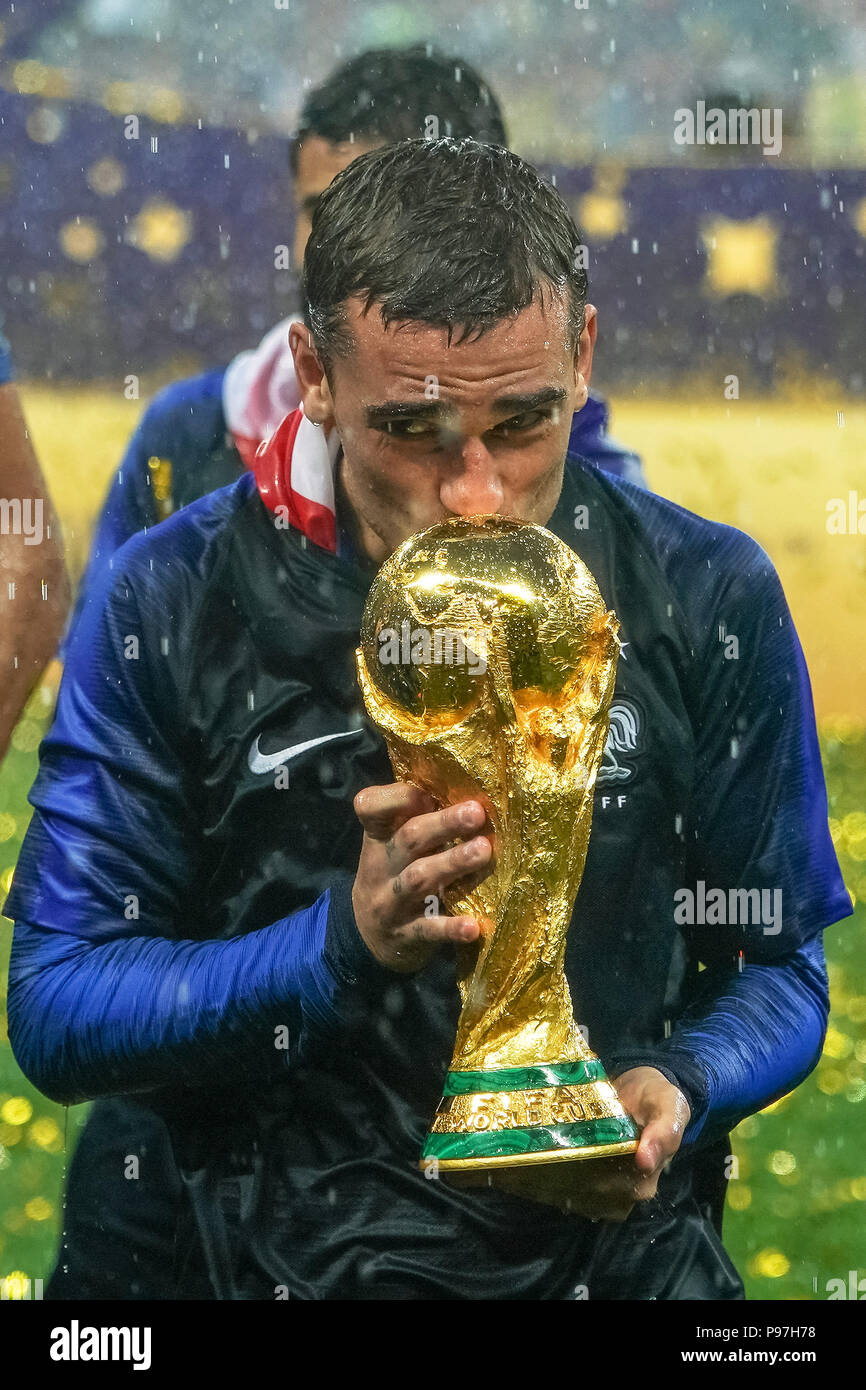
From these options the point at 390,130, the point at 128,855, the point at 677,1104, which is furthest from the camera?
the point at 390,130

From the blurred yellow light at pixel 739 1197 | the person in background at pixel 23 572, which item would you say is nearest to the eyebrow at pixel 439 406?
the person in background at pixel 23 572

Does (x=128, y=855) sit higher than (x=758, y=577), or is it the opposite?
(x=758, y=577)

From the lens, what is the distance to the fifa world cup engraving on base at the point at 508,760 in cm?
154

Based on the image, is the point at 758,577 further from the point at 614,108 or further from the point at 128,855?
the point at 128,855

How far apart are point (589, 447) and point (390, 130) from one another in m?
0.45

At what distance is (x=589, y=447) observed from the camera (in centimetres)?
209

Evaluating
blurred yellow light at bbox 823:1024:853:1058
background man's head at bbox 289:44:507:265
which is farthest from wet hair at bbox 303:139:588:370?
blurred yellow light at bbox 823:1024:853:1058

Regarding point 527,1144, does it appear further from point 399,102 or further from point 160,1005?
point 399,102

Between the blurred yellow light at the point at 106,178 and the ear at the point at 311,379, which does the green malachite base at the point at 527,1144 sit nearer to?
the ear at the point at 311,379

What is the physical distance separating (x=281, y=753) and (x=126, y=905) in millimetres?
241

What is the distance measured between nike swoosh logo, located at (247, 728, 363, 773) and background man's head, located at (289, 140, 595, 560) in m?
0.25

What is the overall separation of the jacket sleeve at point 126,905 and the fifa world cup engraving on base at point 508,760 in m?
0.31

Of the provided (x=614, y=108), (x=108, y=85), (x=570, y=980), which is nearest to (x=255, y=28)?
(x=108, y=85)

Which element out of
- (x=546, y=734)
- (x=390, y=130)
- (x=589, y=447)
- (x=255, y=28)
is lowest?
(x=546, y=734)
